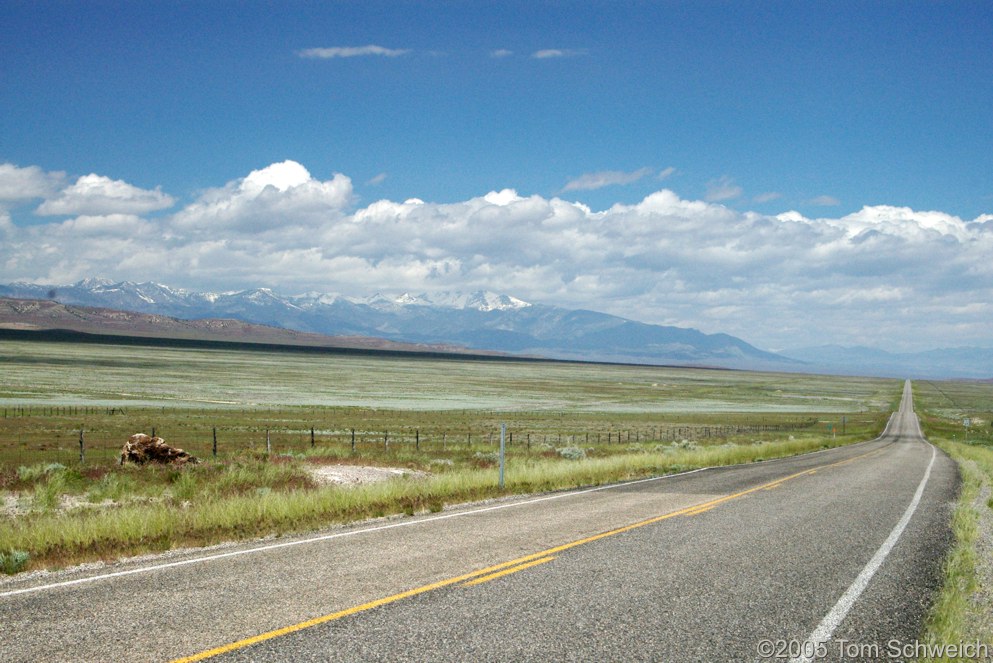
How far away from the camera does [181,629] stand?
6.91 metres

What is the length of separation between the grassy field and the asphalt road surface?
183cm

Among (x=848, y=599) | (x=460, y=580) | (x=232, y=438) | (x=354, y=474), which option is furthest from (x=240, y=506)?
(x=232, y=438)

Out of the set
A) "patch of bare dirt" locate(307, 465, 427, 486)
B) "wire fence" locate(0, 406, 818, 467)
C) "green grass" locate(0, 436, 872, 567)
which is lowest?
"wire fence" locate(0, 406, 818, 467)

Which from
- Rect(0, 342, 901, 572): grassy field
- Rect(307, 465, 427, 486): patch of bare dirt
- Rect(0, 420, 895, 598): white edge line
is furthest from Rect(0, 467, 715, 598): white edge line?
Rect(307, 465, 427, 486): patch of bare dirt

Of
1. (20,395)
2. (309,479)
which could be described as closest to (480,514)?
(309,479)

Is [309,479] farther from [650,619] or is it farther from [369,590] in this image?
[650,619]

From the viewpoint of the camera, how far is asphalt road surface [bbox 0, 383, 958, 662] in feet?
21.9

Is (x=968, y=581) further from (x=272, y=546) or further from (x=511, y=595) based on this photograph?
(x=272, y=546)

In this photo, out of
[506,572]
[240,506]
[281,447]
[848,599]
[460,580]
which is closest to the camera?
[848,599]

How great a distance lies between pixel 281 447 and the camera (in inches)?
1423

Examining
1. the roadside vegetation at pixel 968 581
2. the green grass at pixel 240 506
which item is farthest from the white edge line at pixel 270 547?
the roadside vegetation at pixel 968 581

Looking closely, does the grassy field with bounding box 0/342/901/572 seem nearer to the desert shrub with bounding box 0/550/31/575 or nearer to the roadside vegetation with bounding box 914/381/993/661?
the desert shrub with bounding box 0/550/31/575

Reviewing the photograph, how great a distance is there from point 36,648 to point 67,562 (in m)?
3.75

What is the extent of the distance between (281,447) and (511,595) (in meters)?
30.1
